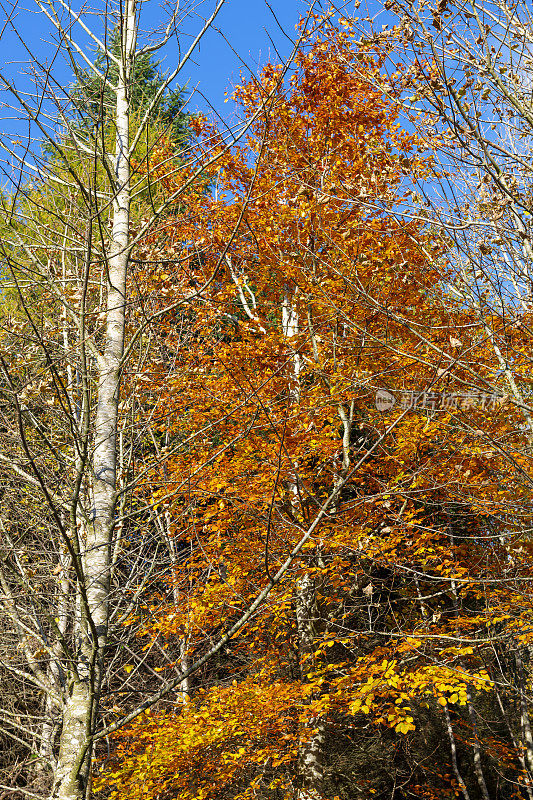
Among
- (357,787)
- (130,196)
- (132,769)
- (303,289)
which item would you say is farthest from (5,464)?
(357,787)

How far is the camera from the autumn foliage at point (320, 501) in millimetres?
6285

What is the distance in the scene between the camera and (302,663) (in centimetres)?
819

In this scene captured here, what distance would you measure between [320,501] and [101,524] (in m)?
6.73

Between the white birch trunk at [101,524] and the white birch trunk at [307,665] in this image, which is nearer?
the white birch trunk at [101,524]

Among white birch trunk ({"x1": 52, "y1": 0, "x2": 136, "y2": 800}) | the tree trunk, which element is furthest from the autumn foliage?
white birch trunk ({"x1": 52, "y1": 0, "x2": 136, "y2": 800})

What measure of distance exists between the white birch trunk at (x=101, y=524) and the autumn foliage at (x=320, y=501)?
0.54m

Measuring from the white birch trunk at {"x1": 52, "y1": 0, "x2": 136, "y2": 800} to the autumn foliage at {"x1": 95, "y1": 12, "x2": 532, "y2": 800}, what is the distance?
1.79 ft

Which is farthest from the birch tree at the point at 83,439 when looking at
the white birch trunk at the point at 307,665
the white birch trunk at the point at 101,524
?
the white birch trunk at the point at 307,665

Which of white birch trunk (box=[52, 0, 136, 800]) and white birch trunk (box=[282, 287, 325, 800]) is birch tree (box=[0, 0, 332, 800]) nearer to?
white birch trunk (box=[52, 0, 136, 800])

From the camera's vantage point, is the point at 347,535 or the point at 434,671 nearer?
the point at 434,671

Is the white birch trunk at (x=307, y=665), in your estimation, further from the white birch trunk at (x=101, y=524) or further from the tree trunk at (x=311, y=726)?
the white birch trunk at (x=101, y=524)

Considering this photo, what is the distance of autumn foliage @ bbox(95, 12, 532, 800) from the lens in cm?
629

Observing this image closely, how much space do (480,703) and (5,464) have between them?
13.3m

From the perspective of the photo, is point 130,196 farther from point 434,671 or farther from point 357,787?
point 357,787
